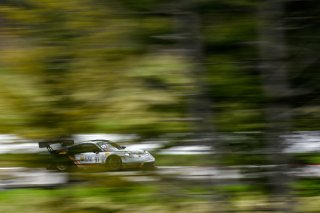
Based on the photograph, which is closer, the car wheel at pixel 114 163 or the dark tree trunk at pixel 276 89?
the dark tree trunk at pixel 276 89

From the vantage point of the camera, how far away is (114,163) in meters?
3.72

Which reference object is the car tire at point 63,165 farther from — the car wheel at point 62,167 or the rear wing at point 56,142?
the rear wing at point 56,142

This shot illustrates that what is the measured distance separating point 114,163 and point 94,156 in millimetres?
126

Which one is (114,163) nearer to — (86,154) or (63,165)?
(86,154)

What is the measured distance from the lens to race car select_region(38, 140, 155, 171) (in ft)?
12.1

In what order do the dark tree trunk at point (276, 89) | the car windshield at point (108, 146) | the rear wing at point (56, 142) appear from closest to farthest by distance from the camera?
the dark tree trunk at point (276, 89)
the car windshield at point (108, 146)
the rear wing at point (56, 142)

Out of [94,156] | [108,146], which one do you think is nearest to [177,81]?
[108,146]

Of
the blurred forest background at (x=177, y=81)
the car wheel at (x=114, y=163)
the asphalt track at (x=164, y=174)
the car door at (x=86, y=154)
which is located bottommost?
the asphalt track at (x=164, y=174)

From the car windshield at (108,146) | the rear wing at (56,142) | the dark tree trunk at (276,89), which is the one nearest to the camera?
the dark tree trunk at (276,89)

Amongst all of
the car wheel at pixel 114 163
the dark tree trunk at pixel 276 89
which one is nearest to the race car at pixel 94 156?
the car wheel at pixel 114 163

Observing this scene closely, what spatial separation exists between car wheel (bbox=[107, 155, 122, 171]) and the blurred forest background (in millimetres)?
81

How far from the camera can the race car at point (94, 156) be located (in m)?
3.68

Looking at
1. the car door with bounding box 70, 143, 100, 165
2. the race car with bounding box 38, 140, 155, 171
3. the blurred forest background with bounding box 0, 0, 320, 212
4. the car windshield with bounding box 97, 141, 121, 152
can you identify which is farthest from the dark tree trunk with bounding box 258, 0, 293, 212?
the car door with bounding box 70, 143, 100, 165

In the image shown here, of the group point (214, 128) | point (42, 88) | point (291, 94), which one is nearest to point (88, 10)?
point (42, 88)
